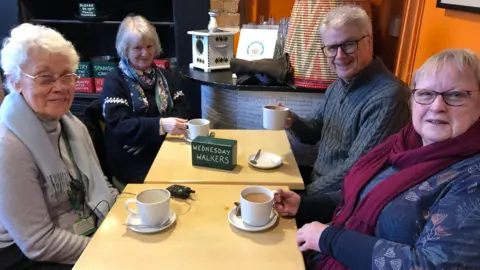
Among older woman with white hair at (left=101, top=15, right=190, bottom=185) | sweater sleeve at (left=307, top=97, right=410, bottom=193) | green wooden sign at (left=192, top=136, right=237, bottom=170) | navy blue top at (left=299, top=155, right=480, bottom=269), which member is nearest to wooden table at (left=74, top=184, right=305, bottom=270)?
navy blue top at (left=299, top=155, right=480, bottom=269)

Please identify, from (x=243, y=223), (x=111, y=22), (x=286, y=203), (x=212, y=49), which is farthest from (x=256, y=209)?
(x=111, y=22)

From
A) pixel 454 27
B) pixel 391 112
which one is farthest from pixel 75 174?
pixel 454 27

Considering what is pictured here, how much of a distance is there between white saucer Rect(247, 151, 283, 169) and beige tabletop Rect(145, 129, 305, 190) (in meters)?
A: 0.02

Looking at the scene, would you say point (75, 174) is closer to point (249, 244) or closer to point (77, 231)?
point (77, 231)

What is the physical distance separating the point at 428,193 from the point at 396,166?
0.16 metres

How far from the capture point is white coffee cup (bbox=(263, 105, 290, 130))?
1671 mm

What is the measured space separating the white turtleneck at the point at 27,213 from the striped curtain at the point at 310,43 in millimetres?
1453

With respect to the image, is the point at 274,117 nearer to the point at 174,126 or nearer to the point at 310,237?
the point at 174,126

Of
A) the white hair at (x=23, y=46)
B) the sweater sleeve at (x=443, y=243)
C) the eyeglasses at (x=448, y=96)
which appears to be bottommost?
the sweater sleeve at (x=443, y=243)

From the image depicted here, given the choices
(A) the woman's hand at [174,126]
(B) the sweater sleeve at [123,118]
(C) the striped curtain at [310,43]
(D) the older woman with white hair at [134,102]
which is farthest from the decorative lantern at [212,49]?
(A) the woman's hand at [174,126]

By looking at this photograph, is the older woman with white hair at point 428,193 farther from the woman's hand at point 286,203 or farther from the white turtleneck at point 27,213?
the white turtleneck at point 27,213

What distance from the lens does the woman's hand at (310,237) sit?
3.39 feet

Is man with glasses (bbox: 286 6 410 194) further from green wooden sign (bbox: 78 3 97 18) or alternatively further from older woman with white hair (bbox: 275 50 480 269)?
green wooden sign (bbox: 78 3 97 18)

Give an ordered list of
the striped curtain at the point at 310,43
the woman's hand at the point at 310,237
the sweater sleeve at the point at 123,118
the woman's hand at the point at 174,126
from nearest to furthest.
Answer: the woman's hand at the point at 310,237
the woman's hand at the point at 174,126
the sweater sleeve at the point at 123,118
the striped curtain at the point at 310,43
